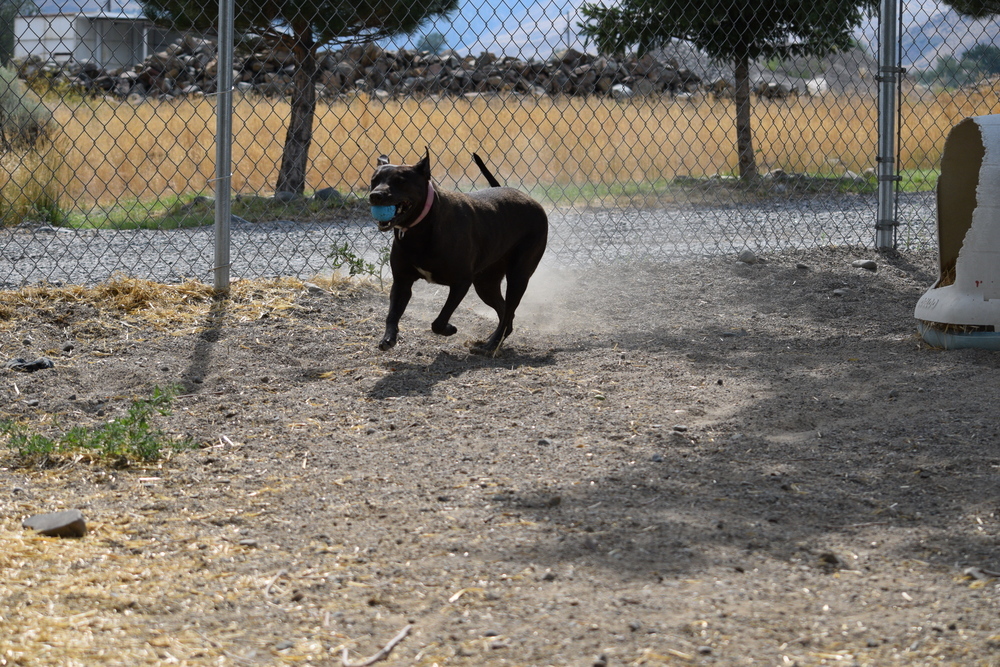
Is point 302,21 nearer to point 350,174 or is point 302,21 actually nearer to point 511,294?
point 350,174

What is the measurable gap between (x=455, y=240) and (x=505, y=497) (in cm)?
187

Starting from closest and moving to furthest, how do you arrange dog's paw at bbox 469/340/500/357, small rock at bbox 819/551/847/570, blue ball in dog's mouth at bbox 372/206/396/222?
small rock at bbox 819/551/847/570 → blue ball in dog's mouth at bbox 372/206/396/222 → dog's paw at bbox 469/340/500/357

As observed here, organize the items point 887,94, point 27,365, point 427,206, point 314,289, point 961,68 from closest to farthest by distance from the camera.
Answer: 1. point 27,365
2. point 427,206
3. point 314,289
4. point 887,94
5. point 961,68

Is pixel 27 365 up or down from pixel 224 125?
down

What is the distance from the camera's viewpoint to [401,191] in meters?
4.07

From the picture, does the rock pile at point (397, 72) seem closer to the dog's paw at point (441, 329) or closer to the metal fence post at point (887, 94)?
the metal fence post at point (887, 94)

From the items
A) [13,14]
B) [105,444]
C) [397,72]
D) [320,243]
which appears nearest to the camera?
[105,444]

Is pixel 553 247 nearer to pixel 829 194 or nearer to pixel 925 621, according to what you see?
pixel 829 194

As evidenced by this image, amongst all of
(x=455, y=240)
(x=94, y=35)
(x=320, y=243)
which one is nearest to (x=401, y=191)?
(x=455, y=240)

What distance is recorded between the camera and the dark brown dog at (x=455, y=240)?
4.14 metres

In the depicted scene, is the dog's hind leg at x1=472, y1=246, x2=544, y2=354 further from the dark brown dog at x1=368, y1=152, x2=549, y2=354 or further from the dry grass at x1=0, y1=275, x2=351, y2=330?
the dry grass at x1=0, y1=275, x2=351, y2=330

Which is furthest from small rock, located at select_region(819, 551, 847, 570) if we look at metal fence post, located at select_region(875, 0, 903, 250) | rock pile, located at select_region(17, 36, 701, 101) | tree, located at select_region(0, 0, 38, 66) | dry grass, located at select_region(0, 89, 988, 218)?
rock pile, located at select_region(17, 36, 701, 101)

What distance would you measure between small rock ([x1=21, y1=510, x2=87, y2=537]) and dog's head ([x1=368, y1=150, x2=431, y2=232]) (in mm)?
1912

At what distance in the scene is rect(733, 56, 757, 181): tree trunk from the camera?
34.0 ft
